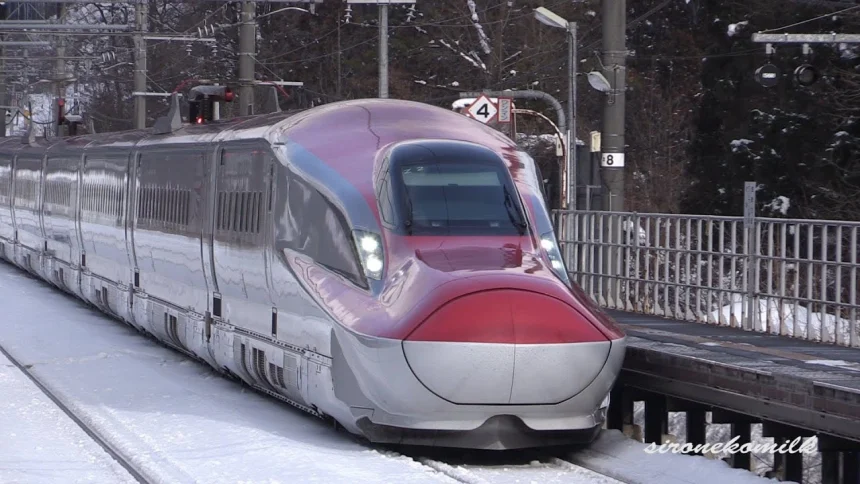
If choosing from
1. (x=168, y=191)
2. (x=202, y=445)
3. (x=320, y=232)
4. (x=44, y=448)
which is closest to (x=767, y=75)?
(x=168, y=191)

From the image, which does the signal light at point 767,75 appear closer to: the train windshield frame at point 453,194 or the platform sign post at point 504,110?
the platform sign post at point 504,110

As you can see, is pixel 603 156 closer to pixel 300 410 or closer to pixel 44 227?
pixel 300 410

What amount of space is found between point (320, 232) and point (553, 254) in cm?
153

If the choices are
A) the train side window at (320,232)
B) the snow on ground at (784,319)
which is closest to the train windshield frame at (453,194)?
the train side window at (320,232)

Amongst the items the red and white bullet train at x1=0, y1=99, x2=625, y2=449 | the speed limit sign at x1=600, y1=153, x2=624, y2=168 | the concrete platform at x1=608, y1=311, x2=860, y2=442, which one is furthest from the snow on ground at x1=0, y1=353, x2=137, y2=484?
the speed limit sign at x1=600, y1=153, x2=624, y2=168

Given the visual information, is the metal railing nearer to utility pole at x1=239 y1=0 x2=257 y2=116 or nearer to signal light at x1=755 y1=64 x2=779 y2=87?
signal light at x1=755 y1=64 x2=779 y2=87

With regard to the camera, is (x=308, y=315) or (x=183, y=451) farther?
(x=308, y=315)

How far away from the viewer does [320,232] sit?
1000cm

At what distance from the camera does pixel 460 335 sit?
8.82 metres

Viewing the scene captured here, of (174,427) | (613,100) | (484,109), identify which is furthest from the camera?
(484,109)

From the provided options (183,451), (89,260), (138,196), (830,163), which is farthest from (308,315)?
(830,163)

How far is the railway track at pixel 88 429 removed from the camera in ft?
28.6

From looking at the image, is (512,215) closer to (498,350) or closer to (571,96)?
(498,350)

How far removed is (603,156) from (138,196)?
200 inches
